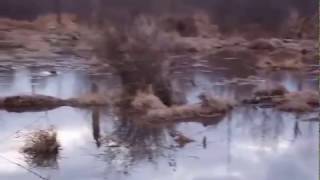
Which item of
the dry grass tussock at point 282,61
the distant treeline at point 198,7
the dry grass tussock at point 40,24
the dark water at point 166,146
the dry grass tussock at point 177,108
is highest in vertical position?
the distant treeline at point 198,7

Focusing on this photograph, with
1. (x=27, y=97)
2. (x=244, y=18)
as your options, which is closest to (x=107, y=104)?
(x=27, y=97)

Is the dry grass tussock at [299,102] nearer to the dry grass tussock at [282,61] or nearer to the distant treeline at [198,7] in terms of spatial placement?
the dry grass tussock at [282,61]

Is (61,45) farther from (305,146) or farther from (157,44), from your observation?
(305,146)

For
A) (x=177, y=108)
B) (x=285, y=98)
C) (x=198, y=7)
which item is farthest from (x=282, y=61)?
(x=198, y=7)

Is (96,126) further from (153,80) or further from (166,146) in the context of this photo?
(153,80)

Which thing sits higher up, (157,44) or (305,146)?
(157,44)

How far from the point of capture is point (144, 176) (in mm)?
9086

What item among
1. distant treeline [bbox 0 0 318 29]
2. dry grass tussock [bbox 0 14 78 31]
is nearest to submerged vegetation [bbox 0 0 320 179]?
dry grass tussock [bbox 0 14 78 31]

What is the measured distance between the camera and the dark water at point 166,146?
9266mm

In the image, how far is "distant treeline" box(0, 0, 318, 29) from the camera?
2887 cm

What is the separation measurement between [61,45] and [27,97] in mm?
9860

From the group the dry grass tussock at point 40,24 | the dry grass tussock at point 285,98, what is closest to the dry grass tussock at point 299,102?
the dry grass tussock at point 285,98

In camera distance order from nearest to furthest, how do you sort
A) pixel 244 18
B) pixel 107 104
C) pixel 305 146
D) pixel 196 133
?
1. pixel 305 146
2. pixel 196 133
3. pixel 107 104
4. pixel 244 18

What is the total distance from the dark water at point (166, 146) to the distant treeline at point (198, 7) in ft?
47.3
